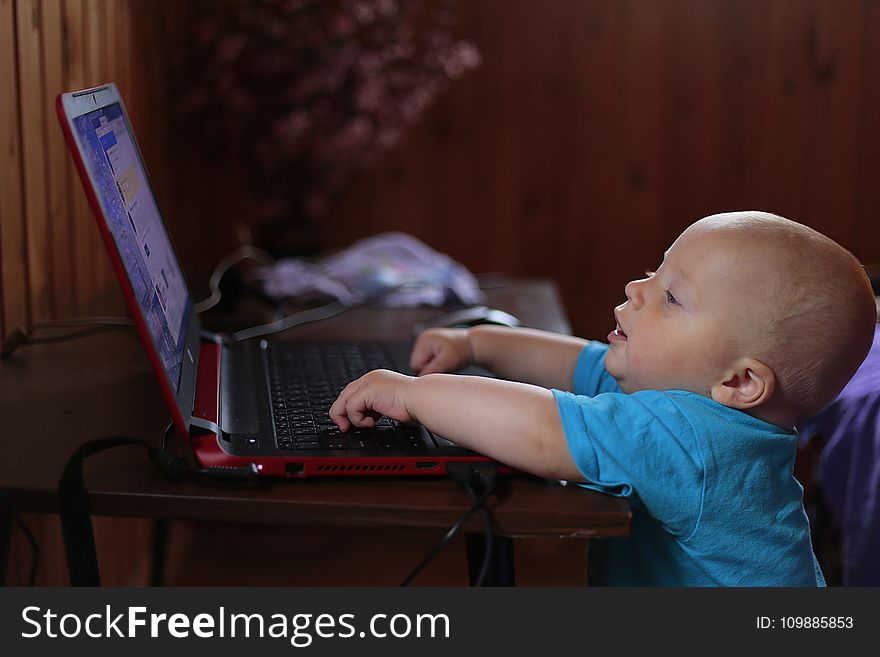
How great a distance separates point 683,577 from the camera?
3.16 ft

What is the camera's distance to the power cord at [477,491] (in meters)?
0.83

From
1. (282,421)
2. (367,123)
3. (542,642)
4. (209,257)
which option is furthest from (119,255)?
(209,257)

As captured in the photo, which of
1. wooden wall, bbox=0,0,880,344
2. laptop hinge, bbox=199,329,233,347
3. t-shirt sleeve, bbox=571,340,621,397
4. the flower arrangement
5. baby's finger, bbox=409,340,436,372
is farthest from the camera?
wooden wall, bbox=0,0,880,344

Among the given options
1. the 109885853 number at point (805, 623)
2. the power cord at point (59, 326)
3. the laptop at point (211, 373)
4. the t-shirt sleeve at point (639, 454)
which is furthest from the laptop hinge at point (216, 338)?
the 109885853 number at point (805, 623)

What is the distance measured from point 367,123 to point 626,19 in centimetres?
80

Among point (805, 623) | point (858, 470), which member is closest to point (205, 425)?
point (805, 623)

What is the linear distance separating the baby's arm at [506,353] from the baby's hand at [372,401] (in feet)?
0.78

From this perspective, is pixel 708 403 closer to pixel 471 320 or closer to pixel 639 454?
pixel 639 454

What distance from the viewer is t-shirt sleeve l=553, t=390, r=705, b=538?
2.86ft

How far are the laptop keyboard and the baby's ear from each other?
27 cm

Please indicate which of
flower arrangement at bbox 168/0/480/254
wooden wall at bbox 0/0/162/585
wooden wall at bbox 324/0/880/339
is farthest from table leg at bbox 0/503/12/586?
wooden wall at bbox 324/0/880/339

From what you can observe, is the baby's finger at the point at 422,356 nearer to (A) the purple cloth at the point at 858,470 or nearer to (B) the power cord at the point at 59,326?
(B) the power cord at the point at 59,326

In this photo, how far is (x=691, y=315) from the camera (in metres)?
0.94

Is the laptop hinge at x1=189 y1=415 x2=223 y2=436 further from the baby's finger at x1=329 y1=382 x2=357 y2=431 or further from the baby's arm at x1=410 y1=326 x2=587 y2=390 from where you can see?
the baby's arm at x1=410 y1=326 x2=587 y2=390
